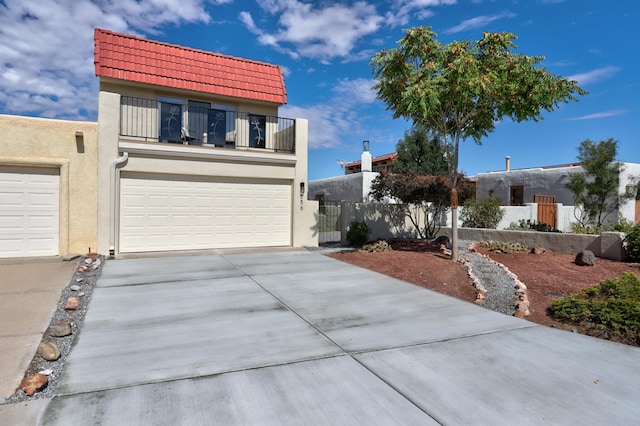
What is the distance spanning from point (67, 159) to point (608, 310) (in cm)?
1240

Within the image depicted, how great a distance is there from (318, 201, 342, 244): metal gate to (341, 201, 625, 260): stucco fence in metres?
0.29

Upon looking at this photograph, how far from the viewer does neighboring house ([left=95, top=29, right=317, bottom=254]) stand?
1152 cm

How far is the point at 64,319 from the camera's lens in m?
5.50

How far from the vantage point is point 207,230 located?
1273cm

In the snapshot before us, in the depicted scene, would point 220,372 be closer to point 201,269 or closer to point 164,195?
Answer: point 201,269

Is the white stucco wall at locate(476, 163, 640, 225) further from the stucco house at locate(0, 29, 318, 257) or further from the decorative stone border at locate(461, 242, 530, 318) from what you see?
the stucco house at locate(0, 29, 318, 257)

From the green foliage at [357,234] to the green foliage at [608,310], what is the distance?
876cm

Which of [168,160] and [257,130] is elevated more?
[257,130]

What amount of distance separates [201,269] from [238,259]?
1.71 metres

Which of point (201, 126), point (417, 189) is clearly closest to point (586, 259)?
point (417, 189)

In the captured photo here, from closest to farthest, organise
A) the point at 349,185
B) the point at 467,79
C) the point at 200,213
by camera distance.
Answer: the point at 467,79 < the point at 200,213 < the point at 349,185

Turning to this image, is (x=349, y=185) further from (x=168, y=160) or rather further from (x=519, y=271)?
(x=519, y=271)

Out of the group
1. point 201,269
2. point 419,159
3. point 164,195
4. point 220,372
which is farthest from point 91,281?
point 419,159

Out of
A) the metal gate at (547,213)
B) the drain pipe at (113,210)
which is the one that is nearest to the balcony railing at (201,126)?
the drain pipe at (113,210)
